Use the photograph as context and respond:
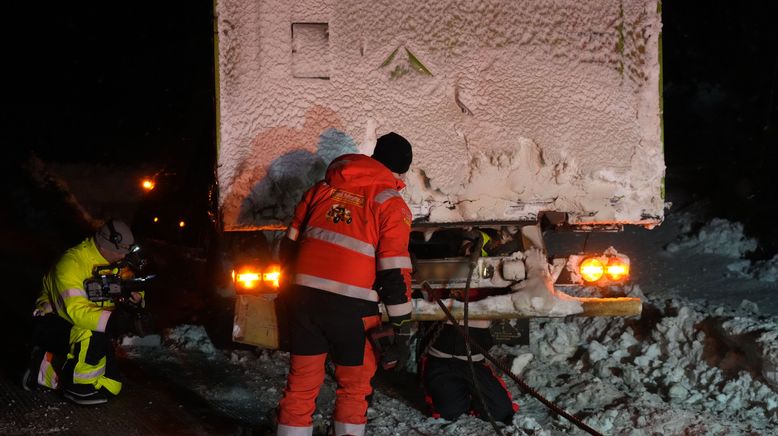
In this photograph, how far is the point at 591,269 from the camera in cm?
439

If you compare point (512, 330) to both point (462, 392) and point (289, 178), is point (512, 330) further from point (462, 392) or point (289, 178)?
point (289, 178)

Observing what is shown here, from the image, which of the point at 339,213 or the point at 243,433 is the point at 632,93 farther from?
the point at 243,433

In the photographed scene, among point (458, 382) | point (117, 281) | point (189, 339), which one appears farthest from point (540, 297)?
point (189, 339)

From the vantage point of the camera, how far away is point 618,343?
554 cm

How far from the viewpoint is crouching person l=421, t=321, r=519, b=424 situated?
14.2ft

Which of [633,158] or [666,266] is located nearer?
[633,158]

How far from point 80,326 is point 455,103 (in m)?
2.81

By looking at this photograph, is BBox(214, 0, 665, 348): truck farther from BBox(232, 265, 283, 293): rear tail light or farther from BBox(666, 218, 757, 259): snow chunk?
BBox(666, 218, 757, 259): snow chunk

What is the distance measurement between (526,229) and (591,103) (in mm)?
874

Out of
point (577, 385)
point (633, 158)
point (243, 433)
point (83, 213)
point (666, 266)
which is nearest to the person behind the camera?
point (243, 433)

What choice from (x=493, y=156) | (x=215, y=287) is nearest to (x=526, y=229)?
(x=493, y=156)

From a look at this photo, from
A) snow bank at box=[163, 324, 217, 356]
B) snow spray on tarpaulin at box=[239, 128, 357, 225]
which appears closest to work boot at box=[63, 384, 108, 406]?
snow bank at box=[163, 324, 217, 356]

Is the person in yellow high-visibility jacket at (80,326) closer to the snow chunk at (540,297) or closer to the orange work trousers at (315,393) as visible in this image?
the orange work trousers at (315,393)

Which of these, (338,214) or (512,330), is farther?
(512,330)
